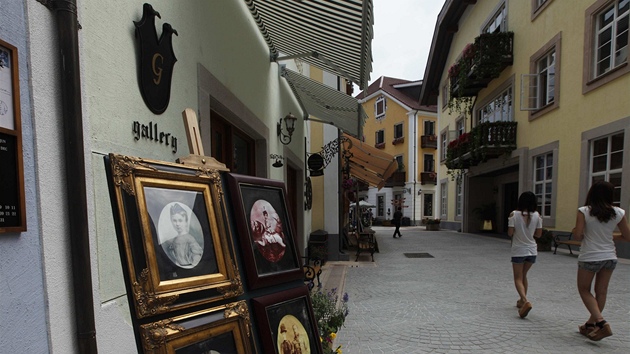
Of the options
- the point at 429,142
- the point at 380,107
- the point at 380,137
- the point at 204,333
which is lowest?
the point at 204,333

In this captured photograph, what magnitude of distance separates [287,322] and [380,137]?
32.2 metres

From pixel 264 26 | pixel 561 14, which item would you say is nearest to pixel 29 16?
pixel 264 26

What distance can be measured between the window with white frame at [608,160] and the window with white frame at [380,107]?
23693mm

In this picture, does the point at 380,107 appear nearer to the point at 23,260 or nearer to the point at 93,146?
the point at 93,146

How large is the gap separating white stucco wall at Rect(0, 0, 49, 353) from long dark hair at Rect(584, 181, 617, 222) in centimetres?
456

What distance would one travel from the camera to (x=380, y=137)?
32750mm

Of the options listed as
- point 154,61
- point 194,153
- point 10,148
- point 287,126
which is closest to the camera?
point 10,148

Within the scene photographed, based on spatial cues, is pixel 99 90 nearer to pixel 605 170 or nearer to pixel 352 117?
pixel 352 117

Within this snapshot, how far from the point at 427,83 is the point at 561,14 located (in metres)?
12.3

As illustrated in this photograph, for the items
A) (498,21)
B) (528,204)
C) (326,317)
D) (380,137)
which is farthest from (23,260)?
(380,137)

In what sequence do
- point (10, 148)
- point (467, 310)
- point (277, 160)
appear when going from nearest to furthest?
point (10, 148) < point (467, 310) < point (277, 160)

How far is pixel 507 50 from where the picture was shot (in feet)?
42.7

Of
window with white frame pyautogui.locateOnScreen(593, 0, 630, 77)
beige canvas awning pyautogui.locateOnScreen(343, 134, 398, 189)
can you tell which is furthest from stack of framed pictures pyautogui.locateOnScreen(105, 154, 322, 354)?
window with white frame pyautogui.locateOnScreen(593, 0, 630, 77)

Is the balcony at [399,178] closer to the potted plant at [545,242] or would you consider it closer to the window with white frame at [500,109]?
the window with white frame at [500,109]
